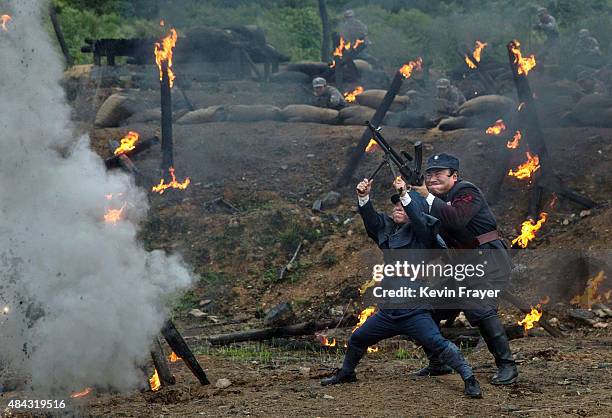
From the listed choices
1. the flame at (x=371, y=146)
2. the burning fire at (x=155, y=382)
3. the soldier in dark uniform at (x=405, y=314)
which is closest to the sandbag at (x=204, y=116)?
the flame at (x=371, y=146)

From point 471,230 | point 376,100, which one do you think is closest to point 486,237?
point 471,230

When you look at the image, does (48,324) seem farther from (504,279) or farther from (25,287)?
(504,279)

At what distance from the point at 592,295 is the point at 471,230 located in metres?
4.36

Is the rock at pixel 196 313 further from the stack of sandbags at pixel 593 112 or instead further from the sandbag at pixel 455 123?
the stack of sandbags at pixel 593 112

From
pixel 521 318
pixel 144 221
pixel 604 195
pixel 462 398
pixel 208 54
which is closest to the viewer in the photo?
pixel 462 398

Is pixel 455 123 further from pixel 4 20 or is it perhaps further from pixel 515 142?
pixel 4 20

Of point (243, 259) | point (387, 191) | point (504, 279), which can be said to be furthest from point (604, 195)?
point (504, 279)

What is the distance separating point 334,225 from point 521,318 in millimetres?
4228

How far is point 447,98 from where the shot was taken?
17469mm

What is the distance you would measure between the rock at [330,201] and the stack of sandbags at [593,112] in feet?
14.0

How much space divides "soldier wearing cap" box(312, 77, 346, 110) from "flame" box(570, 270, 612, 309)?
826 centimetres

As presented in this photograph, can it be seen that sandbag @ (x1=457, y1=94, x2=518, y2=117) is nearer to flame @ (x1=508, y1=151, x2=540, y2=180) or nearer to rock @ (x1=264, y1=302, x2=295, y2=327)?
flame @ (x1=508, y1=151, x2=540, y2=180)

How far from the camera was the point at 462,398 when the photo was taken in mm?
6652

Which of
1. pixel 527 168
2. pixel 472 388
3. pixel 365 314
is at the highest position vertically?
pixel 527 168
